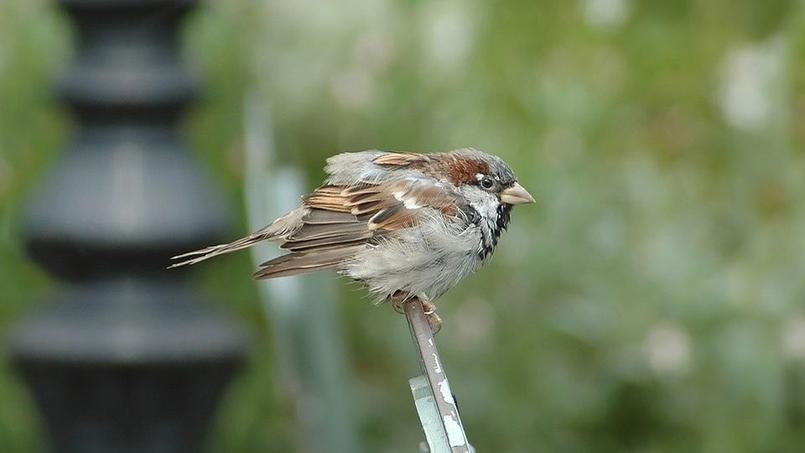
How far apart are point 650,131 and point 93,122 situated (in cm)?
154

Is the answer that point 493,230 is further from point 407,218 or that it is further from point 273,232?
point 273,232

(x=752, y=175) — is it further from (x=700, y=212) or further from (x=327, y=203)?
(x=327, y=203)

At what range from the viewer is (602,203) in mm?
3859

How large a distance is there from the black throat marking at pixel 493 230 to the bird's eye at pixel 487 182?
37mm

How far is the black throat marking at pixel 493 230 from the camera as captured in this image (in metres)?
2.31

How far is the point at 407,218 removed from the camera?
2367 mm

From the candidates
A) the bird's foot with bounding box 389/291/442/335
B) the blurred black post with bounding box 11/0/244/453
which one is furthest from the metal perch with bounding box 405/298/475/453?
the blurred black post with bounding box 11/0/244/453

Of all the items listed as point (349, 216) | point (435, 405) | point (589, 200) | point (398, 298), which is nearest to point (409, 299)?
point (398, 298)

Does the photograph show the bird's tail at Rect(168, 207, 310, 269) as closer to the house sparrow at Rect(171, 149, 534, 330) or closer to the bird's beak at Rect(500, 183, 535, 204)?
the house sparrow at Rect(171, 149, 534, 330)

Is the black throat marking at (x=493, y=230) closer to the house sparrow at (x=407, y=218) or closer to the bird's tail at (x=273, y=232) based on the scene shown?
the house sparrow at (x=407, y=218)

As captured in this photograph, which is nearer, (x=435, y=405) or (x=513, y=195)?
(x=435, y=405)

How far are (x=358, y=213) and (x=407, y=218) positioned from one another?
0.27 feet

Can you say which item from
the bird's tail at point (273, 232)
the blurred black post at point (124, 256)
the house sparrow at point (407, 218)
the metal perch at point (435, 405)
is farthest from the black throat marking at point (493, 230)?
the blurred black post at point (124, 256)

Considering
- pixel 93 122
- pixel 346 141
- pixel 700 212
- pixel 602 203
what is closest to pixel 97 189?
pixel 93 122
